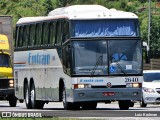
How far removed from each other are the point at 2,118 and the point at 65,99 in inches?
274

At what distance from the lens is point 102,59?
105ft

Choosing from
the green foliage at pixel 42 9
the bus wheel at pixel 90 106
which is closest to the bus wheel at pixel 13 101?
the bus wheel at pixel 90 106

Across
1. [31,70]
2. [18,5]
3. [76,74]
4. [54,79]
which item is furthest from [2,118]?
[18,5]

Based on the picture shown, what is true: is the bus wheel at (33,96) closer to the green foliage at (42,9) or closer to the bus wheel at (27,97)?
the bus wheel at (27,97)

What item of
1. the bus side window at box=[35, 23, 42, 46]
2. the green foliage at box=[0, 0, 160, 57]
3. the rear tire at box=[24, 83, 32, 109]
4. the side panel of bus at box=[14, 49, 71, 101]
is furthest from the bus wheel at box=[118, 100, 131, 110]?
the green foliage at box=[0, 0, 160, 57]

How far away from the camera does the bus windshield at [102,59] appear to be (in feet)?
105

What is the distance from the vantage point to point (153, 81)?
136 ft

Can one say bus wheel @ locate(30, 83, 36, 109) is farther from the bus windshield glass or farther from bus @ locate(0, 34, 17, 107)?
the bus windshield glass

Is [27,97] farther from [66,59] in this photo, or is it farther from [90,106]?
[66,59]

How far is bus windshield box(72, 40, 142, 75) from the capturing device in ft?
105

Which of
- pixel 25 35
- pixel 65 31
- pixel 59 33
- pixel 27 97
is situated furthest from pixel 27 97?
pixel 65 31

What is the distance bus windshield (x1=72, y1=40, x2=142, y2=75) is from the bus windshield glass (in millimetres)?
359

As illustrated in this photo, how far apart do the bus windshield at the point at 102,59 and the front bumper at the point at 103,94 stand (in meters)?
0.57

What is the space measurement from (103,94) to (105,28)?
2347 millimetres
